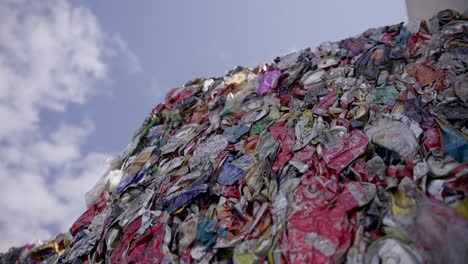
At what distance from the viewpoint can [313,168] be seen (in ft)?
6.99

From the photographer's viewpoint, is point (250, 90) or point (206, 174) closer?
point (206, 174)

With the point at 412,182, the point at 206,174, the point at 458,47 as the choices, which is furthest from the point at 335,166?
the point at 458,47

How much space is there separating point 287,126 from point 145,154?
1537mm

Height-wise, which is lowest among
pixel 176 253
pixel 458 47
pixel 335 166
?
pixel 176 253

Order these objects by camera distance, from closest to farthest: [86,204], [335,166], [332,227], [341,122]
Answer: [332,227] < [335,166] < [341,122] < [86,204]

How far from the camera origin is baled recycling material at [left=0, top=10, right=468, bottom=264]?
1.60 m

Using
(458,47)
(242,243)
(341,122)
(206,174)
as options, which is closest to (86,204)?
(206,174)

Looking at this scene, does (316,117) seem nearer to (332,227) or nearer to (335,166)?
(335,166)

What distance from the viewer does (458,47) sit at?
2674 mm

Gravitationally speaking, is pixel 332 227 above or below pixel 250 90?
below

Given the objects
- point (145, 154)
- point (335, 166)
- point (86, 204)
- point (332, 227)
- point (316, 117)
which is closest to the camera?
point (332, 227)

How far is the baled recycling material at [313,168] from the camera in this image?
1.60 meters

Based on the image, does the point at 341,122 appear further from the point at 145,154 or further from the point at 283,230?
the point at 145,154

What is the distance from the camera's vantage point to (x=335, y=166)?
2.03m
